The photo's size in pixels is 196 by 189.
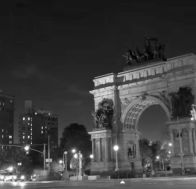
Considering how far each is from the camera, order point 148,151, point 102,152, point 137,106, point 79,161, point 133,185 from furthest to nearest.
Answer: point 148,151
point 137,106
point 102,152
point 79,161
point 133,185

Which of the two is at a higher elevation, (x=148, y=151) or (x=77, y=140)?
(x=77, y=140)

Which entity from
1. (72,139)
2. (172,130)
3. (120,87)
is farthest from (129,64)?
(72,139)

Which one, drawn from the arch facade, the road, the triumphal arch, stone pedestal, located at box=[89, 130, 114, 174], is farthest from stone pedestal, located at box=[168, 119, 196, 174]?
the road

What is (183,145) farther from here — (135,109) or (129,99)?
(129,99)

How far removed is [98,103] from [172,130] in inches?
642

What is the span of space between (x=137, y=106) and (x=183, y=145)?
1260cm

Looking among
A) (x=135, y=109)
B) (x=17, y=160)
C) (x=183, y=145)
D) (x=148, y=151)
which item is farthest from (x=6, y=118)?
(x=183, y=145)

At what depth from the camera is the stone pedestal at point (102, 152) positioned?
63.6 m

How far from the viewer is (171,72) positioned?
193 ft

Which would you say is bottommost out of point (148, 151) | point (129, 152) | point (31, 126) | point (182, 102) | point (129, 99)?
point (129, 152)

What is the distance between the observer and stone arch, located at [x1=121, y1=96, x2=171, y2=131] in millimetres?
62356

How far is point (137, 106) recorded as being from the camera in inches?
2581

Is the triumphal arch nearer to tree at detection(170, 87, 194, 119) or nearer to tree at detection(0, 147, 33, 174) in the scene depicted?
tree at detection(170, 87, 194, 119)

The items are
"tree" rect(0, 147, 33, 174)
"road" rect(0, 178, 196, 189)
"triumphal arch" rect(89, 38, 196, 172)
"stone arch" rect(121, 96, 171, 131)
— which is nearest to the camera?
"road" rect(0, 178, 196, 189)
